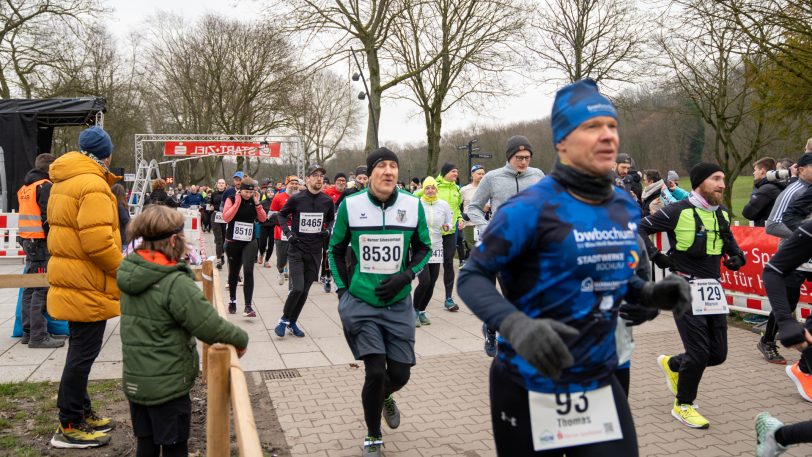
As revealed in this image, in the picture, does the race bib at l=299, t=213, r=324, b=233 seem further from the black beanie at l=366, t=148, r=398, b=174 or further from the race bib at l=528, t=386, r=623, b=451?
the race bib at l=528, t=386, r=623, b=451

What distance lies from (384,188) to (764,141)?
23614 millimetres

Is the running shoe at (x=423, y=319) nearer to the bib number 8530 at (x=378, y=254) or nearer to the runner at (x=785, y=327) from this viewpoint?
the bib number 8530 at (x=378, y=254)

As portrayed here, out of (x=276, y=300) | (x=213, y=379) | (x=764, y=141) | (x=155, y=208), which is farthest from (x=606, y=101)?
(x=764, y=141)

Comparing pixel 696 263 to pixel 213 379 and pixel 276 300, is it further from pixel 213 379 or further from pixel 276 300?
pixel 276 300

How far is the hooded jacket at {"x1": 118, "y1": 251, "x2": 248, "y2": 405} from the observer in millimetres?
3340

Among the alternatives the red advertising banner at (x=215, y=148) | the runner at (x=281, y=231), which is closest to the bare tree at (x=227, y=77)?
the red advertising banner at (x=215, y=148)

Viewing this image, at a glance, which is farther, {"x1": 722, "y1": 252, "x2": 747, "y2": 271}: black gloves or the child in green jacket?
{"x1": 722, "y1": 252, "x2": 747, "y2": 271}: black gloves

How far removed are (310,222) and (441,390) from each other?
314cm

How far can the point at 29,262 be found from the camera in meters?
7.62

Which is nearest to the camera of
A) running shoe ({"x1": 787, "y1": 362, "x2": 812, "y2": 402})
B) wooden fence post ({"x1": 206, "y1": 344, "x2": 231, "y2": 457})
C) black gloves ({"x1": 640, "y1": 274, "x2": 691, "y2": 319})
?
black gloves ({"x1": 640, "y1": 274, "x2": 691, "y2": 319})

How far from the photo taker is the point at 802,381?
5.67 metres

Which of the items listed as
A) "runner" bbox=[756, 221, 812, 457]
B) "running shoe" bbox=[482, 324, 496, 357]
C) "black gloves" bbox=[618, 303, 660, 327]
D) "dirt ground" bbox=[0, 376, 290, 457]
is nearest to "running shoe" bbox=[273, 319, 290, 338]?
"dirt ground" bbox=[0, 376, 290, 457]

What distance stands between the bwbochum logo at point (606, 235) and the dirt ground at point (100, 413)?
3124 millimetres

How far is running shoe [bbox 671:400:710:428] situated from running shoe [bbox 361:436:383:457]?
2408 mm
